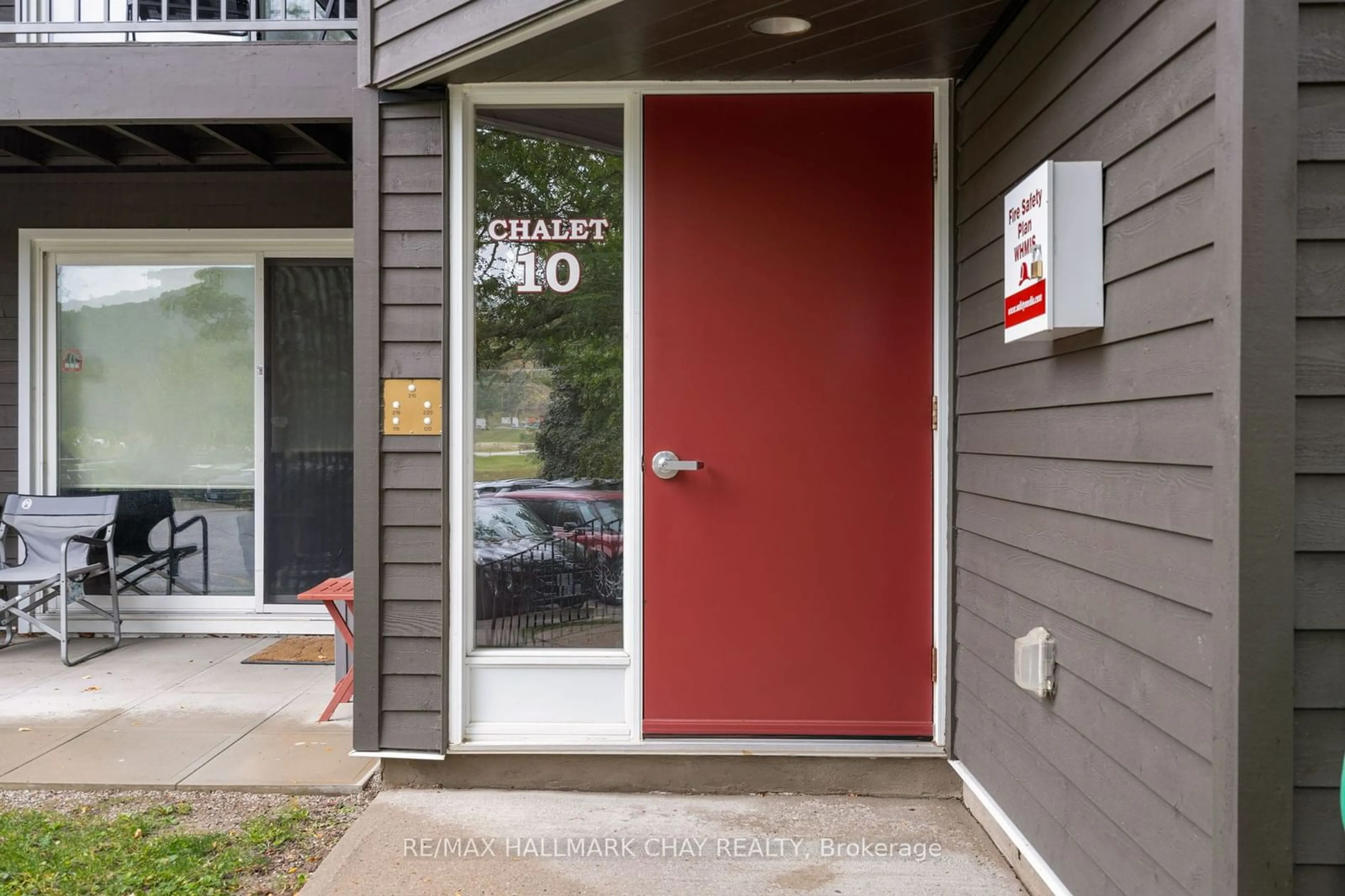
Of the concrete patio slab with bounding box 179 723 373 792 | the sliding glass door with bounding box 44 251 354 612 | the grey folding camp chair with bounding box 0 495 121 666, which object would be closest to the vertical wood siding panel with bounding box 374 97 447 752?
the concrete patio slab with bounding box 179 723 373 792

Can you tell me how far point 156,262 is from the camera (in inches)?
190

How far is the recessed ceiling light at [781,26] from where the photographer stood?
2.45m

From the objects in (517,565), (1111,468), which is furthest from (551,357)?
(1111,468)

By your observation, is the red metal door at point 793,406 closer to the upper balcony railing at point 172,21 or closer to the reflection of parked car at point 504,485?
the reflection of parked car at point 504,485

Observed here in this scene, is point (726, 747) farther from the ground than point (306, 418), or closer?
closer

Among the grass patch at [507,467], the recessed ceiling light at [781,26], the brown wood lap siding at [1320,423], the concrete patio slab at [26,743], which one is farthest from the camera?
the concrete patio slab at [26,743]

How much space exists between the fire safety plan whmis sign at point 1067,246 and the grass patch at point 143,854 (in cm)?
231

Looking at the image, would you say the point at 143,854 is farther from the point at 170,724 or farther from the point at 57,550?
the point at 57,550

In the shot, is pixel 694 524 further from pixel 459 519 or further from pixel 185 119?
pixel 185 119

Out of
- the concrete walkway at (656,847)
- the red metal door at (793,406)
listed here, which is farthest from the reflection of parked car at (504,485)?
the concrete walkway at (656,847)

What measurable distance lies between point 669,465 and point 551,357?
525 mm

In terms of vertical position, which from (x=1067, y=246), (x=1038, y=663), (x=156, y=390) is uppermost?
(x=1067, y=246)

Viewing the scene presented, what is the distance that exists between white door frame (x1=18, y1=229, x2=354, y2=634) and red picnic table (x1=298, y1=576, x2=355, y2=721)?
135 cm

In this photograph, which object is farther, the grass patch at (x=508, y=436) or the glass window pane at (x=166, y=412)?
the glass window pane at (x=166, y=412)
